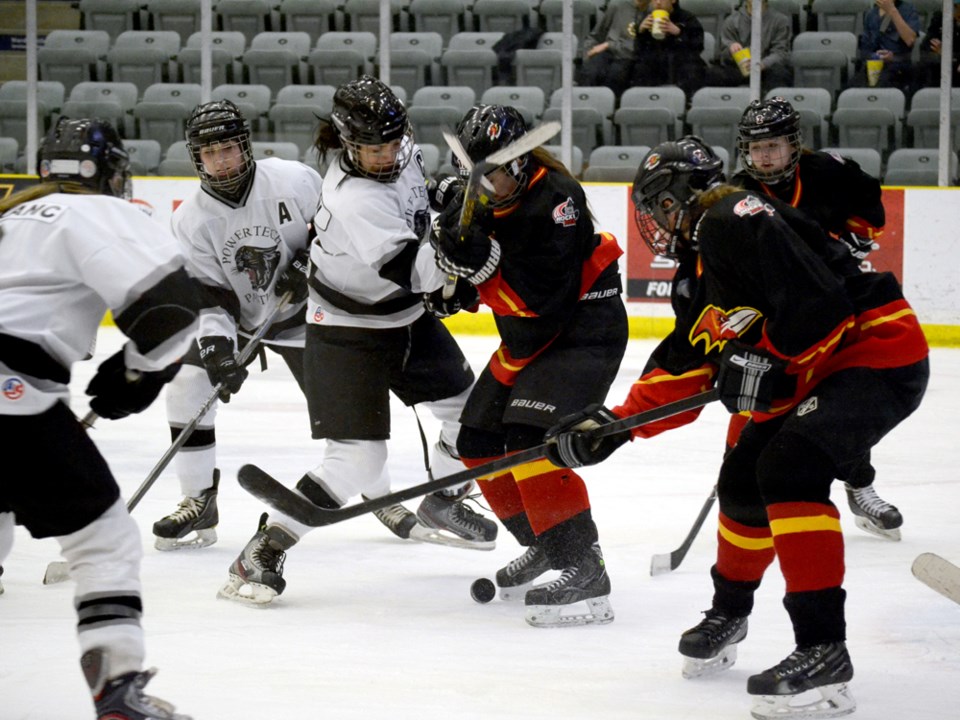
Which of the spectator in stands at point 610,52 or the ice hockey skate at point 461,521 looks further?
the spectator in stands at point 610,52

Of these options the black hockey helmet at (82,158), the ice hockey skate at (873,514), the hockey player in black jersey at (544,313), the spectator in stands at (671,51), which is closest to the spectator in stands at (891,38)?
the spectator in stands at (671,51)

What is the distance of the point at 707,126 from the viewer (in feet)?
24.5

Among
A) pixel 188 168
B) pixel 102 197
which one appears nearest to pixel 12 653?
pixel 102 197

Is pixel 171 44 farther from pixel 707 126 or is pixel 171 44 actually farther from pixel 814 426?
pixel 814 426

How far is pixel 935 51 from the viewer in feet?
23.1

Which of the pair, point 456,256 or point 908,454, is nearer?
point 456,256

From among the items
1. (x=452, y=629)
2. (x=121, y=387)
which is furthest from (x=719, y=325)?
(x=121, y=387)

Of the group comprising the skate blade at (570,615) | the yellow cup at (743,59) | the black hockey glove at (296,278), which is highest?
the yellow cup at (743,59)

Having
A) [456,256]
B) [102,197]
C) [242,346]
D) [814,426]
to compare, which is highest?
[102,197]

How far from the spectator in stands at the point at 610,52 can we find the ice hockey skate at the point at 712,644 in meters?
5.53

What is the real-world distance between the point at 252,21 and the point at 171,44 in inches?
20.0

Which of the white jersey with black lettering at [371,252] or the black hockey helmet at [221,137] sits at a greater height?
the black hockey helmet at [221,137]

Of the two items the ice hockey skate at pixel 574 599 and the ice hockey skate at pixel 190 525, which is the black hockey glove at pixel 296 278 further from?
the ice hockey skate at pixel 574 599

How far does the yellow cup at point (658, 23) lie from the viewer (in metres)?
7.36
